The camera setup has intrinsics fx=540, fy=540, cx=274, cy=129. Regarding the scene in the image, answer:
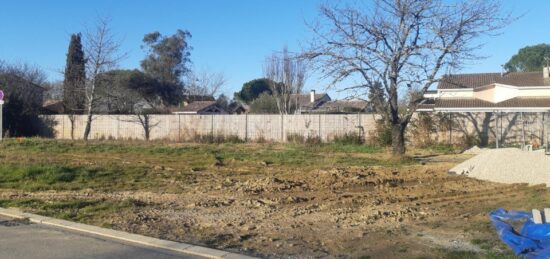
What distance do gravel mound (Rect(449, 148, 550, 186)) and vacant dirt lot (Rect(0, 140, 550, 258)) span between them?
25.5 inches

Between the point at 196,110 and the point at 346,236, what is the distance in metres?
49.1

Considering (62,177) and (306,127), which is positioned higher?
(306,127)

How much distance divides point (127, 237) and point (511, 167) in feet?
32.3

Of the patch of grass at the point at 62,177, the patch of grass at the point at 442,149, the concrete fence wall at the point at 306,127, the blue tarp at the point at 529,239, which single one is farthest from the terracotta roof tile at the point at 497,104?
the blue tarp at the point at 529,239

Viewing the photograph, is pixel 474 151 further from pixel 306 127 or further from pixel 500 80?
pixel 500 80

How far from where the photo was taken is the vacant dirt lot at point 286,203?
6.92 meters

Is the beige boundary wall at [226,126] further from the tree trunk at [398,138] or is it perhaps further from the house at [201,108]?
the house at [201,108]

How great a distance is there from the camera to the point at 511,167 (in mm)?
13281

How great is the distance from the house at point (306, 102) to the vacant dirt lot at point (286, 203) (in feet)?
120

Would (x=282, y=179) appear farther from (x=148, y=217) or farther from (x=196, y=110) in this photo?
(x=196, y=110)

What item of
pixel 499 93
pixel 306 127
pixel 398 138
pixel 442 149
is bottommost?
pixel 442 149

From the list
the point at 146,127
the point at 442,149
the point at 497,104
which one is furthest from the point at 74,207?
the point at 497,104

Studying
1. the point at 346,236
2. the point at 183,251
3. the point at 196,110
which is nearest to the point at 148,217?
the point at 183,251

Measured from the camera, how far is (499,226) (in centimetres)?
716
